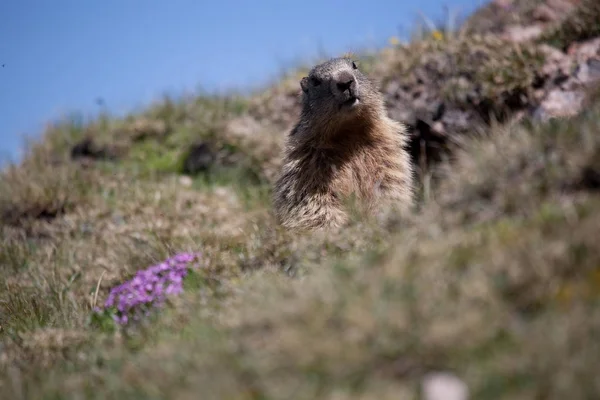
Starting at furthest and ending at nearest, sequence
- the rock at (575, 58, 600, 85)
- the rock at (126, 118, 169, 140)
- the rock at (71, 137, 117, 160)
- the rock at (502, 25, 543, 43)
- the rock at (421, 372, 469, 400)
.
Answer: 1. the rock at (126, 118, 169, 140)
2. the rock at (71, 137, 117, 160)
3. the rock at (502, 25, 543, 43)
4. the rock at (575, 58, 600, 85)
5. the rock at (421, 372, 469, 400)

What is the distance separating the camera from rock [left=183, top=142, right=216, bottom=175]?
1062 centimetres

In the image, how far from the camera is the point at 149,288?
5207 mm

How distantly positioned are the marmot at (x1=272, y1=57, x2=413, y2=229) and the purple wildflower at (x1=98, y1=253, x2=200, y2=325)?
1.34m

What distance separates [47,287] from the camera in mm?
5797

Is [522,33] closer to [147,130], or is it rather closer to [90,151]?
[147,130]

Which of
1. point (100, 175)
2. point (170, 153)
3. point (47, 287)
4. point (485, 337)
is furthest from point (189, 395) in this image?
point (170, 153)

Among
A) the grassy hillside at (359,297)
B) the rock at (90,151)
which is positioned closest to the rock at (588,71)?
the grassy hillside at (359,297)

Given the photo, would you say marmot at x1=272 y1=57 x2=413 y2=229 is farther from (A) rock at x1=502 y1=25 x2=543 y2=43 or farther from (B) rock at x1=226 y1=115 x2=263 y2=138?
(B) rock at x1=226 y1=115 x2=263 y2=138

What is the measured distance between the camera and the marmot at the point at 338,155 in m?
6.51

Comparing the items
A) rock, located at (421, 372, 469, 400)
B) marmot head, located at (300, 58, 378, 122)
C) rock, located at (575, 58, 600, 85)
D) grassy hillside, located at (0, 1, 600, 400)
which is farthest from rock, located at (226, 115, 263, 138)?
rock, located at (421, 372, 469, 400)

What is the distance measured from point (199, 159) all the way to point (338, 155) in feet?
14.4

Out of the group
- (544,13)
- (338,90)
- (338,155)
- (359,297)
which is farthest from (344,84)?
(544,13)

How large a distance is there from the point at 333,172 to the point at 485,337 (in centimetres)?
424

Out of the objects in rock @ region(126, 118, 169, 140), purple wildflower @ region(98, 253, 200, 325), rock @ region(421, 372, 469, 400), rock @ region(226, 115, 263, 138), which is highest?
rock @ region(126, 118, 169, 140)
